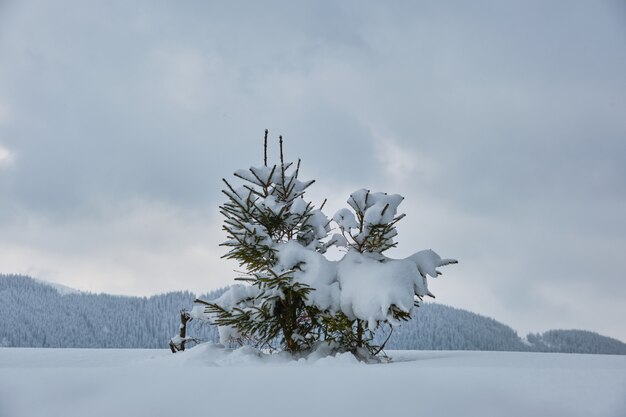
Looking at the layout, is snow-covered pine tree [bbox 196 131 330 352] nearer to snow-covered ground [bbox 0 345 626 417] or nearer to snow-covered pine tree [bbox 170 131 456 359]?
snow-covered pine tree [bbox 170 131 456 359]

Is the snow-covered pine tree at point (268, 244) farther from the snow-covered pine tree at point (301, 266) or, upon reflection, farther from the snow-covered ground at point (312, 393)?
the snow-covered ground at point (312, 393)

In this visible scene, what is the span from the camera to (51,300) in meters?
55.7

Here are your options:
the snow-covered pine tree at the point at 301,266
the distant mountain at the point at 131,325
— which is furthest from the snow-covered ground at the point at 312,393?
the distant mountain at the point at 131,325

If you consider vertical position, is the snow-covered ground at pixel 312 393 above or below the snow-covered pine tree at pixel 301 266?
below

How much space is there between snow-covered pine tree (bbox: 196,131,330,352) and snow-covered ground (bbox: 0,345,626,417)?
3138 millimetres

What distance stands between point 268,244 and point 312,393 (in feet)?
11.6

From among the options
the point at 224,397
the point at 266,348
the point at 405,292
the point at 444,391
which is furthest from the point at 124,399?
the point at 266,348

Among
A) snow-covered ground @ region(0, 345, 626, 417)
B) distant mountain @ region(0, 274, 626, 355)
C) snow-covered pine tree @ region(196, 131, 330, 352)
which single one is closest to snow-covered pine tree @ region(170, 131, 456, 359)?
snow-covered pine tree @ region(196, 131, 330, 352)

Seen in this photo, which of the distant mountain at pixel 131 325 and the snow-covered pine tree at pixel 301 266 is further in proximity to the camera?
the distant mountain at pixel 131 325

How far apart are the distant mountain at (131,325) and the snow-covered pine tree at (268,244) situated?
28.4 m

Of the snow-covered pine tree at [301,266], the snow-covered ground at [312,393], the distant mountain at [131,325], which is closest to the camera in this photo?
the snow-covered ground at [312,393]

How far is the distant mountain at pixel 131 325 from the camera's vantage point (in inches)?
1494

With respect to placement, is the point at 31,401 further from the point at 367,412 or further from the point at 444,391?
the point at 444,391

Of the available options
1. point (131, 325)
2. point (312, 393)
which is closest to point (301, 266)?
point (312, 393)
